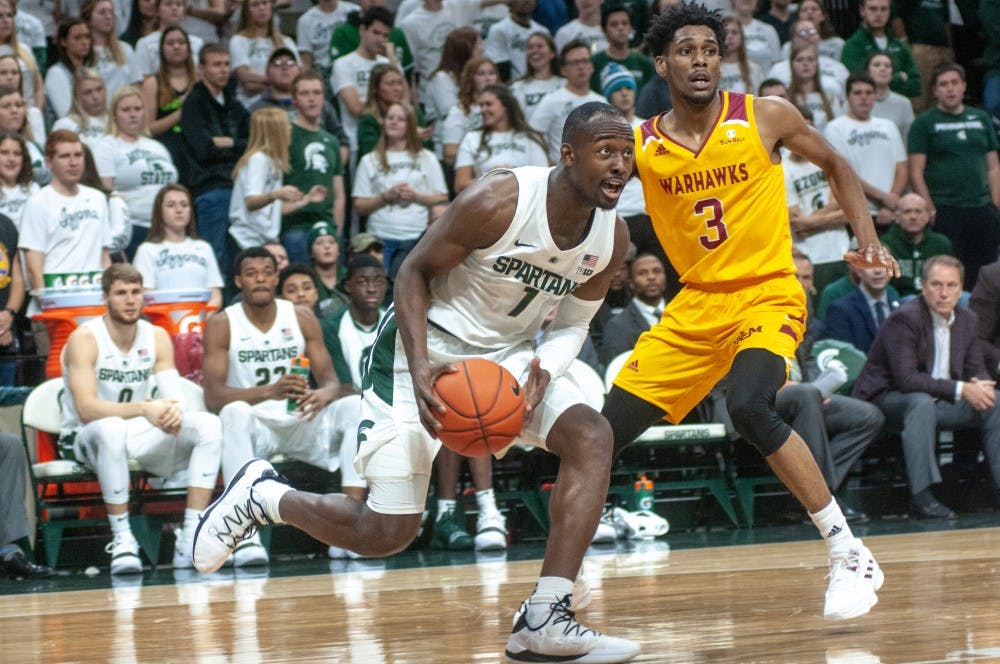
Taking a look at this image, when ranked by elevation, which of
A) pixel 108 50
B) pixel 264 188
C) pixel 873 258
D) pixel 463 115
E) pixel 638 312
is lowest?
pixel 638 312

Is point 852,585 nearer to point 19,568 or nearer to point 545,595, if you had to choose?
point 545,595

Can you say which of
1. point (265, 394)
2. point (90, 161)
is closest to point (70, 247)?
point (90, 161)

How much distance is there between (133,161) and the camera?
970 cm

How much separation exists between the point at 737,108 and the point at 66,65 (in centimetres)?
657

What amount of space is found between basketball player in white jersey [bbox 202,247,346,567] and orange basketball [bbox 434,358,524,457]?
3.77 meters

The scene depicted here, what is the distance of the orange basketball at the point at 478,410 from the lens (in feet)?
13.5

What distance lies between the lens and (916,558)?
639 centimetres

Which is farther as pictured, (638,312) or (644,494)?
(638,312)

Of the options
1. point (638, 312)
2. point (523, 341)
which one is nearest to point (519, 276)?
point (523, 341)

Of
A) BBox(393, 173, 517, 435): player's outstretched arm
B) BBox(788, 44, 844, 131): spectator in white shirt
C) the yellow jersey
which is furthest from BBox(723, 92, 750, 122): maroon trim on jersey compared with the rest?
BBox(788, 44, 844, 131): spectator in white shirt

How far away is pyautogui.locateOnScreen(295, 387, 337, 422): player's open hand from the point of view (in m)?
7.83

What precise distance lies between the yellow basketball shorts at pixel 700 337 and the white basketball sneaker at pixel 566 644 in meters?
1.40

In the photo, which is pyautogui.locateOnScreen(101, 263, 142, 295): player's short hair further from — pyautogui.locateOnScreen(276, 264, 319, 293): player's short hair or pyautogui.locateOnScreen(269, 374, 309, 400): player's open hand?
pyautogui.locateOnScreen(276, 264, 319, 293): player's short hair

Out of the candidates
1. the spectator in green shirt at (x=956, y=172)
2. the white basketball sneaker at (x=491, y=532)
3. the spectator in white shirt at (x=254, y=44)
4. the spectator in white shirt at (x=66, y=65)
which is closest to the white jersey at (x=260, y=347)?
the white basketball sneaker at (x=491, y=532)
